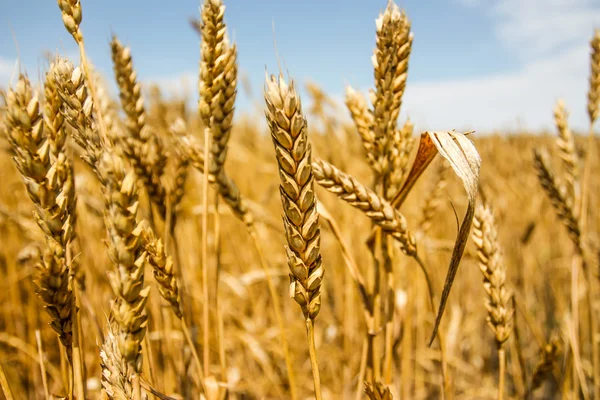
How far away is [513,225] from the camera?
240cm

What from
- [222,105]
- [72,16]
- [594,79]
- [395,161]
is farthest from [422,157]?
[594,79]

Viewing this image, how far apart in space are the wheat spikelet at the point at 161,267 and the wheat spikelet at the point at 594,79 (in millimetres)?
1177

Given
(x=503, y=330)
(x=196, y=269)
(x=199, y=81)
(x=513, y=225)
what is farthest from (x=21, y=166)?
(x=513, y=225)

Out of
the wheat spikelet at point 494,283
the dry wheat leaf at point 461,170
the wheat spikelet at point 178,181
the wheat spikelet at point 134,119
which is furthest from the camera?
the wheat spikelet at point 178,181

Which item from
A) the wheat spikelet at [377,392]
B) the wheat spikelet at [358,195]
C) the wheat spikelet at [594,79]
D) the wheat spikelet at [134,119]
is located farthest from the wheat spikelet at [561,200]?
the wheat spikelet at [134,119]

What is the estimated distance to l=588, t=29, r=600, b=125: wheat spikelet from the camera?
1.13 metres

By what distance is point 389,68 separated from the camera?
674 millimetres

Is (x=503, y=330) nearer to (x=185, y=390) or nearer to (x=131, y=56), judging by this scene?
(x=185, y=390)

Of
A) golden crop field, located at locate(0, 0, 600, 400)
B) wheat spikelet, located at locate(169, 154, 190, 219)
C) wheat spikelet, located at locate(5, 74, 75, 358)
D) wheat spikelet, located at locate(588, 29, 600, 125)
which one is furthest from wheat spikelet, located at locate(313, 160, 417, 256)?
wheat spikelet, located at locate(588, 29, 600, 125)

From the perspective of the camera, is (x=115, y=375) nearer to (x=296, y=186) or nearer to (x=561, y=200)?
(x=296, y=186)

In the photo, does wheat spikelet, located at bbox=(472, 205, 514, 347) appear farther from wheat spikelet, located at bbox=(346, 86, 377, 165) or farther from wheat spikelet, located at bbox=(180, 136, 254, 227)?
wheat spikelet, located at bbox=(180, 136, 254, 227)

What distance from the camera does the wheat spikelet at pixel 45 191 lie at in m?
0.52

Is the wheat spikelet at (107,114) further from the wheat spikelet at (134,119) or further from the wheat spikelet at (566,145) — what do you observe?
the wheat spikelet at (566,145)

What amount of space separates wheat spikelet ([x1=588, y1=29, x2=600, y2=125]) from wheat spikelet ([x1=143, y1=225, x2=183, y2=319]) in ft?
3.86
